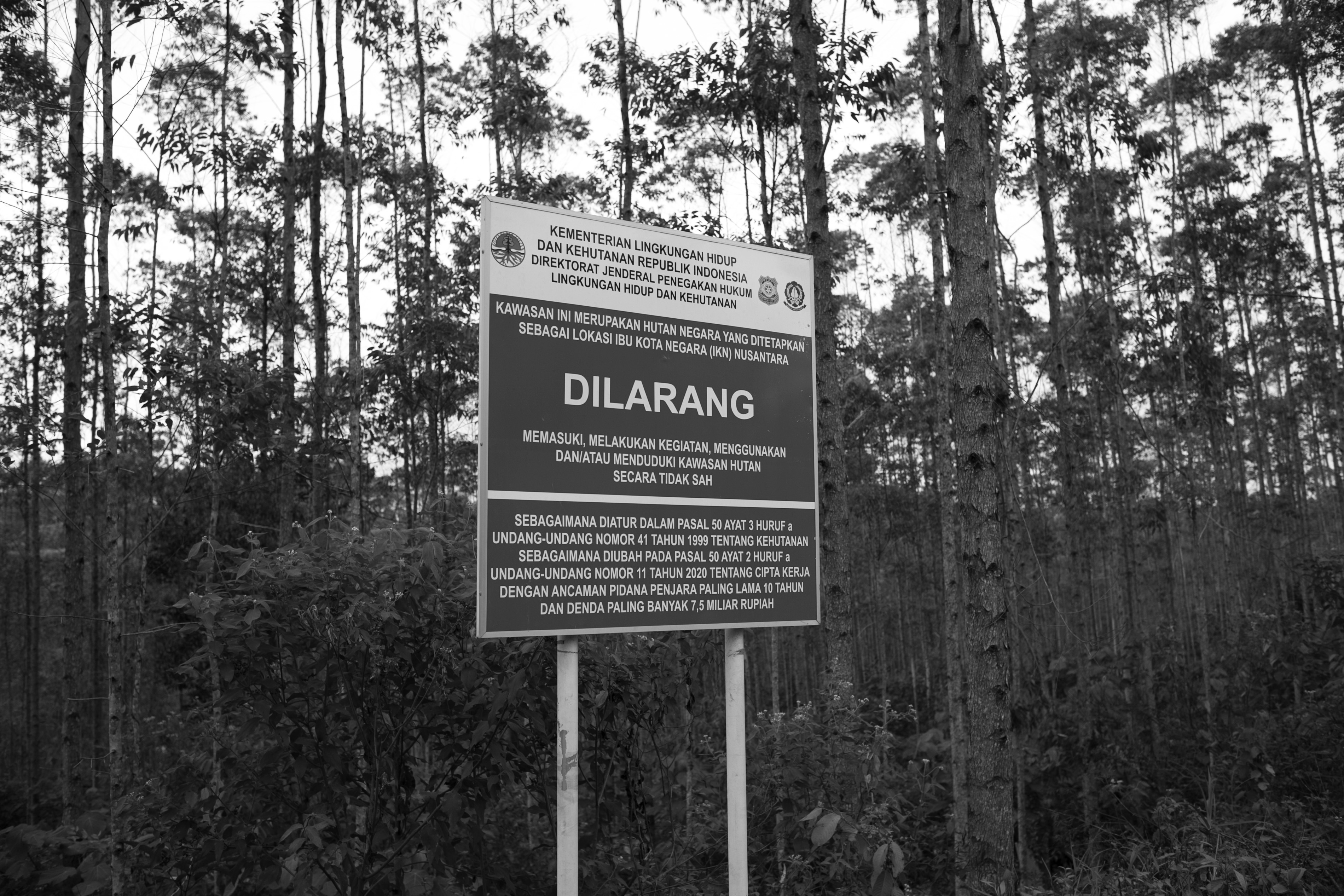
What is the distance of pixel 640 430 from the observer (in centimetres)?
335

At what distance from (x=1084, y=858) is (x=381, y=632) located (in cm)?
494

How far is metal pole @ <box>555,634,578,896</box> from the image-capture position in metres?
3.05

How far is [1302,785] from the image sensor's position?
7.96 metres

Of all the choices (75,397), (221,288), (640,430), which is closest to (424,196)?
(221,288)

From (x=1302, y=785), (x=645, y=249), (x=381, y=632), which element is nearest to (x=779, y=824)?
(x=381, y=632)

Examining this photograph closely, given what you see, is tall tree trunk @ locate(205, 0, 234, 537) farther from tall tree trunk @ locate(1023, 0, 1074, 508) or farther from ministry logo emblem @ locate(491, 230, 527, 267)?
tall tree trunk @ locate(1023, 0, 1074, 508)

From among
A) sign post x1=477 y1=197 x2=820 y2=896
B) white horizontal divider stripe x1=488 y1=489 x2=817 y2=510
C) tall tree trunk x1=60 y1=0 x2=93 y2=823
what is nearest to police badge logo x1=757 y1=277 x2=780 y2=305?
sign post x1=477 y1=197 x2=820 y2=896

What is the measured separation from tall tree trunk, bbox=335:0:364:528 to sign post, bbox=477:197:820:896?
225 inches

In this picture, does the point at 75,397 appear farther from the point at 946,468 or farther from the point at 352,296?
the point at 946,468

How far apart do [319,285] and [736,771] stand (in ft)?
36.3

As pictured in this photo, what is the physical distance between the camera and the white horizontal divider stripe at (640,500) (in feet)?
10.0

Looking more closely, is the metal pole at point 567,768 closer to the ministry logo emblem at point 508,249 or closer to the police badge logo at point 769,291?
the ministry logo emblem at point 508,249

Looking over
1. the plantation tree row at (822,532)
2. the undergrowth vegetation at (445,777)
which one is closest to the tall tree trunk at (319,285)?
the plantation tree row at (822,532)

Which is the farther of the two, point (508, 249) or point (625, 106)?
point (625, 106)
